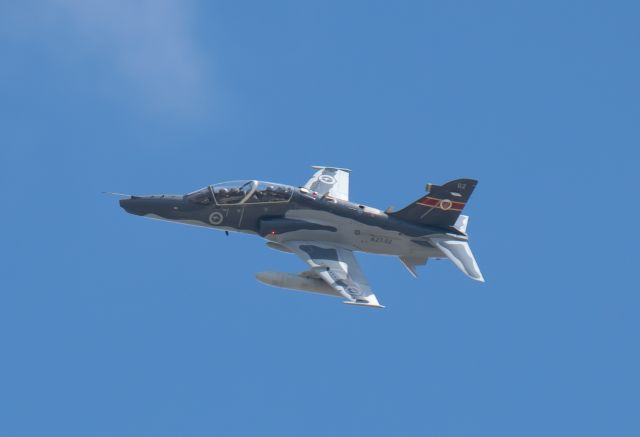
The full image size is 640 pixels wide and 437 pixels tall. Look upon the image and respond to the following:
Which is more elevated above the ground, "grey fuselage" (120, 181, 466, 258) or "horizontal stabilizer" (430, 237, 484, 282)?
"grey fuselage" (120, 181, 466, 258)

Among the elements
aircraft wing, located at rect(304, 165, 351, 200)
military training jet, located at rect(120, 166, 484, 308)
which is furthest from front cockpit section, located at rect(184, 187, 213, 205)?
aircraft wing, located at rect(304, 165, 351, 200)

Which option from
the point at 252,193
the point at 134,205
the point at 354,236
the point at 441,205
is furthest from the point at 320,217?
the point at 134,205

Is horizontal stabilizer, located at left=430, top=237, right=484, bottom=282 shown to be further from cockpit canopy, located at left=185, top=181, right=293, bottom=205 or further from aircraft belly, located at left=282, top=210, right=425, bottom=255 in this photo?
cockpit canopy, located at left=185, top=181, right=293, bottom=205

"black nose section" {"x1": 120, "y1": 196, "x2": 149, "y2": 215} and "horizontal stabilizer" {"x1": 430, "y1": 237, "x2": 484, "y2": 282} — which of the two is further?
"black nose section" {"x1": 120, "y1": 196, "x2": 149, "y2": 215}

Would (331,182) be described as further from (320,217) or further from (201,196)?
(201,196)

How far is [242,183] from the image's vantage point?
184 ft

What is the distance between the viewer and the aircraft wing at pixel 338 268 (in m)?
51.9

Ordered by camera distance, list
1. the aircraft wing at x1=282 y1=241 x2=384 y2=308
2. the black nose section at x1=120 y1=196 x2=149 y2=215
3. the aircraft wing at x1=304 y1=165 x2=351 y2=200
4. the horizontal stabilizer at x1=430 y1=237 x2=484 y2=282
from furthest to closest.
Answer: the aircraft wing at x1=304 y1=165 x2=351 y2=200, the black nose section at x1=120 y1=196 x2=149 y2=215, the horizontal stabilizer at x1=430 y1=237 x2=484 y2=282, the aircraft wing at x1=282 y1=241 x2=384 y2=308

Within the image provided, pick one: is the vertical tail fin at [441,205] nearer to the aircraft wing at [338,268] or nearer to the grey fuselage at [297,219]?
the grey fuselage at [297,219]

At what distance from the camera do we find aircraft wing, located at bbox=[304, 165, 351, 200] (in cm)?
5994

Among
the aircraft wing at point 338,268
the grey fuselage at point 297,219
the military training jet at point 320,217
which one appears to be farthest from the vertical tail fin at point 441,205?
the aircraft wing at point 338,268

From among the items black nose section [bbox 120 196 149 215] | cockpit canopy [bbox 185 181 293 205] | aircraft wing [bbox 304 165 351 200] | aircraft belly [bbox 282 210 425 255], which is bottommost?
aircraft belly [bbox 282 210 425 255]

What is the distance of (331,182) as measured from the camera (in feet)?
199

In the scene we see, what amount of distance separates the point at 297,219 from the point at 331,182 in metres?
5.40
